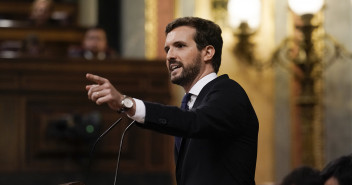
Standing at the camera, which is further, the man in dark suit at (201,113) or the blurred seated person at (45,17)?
the blurred seated person at (45,17)

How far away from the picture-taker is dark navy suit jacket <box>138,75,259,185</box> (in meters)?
2.35

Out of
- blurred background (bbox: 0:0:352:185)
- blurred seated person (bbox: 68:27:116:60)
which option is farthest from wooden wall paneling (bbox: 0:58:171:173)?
blurred seated person (bbox: 68:27:116:60)

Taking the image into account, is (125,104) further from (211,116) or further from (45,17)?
(45,17)

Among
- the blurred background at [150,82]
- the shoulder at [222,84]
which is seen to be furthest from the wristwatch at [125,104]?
the blurred background at [150,82]

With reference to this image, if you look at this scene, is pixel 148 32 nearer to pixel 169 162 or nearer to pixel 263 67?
pixel 263 67

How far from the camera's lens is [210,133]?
2.38m

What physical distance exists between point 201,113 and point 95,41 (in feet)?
16.7

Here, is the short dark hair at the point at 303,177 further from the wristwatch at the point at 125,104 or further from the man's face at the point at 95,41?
the man's face at the point at 95,41

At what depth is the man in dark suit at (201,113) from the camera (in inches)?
91.6

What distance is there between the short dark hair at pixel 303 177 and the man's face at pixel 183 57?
3.42 feet

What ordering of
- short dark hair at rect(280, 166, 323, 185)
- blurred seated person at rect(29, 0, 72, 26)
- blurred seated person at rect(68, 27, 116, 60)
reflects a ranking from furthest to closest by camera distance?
1. blurred seated person at rect(29, 0, 72, 26)
2. blurred seated person at rect(68, 27, 116, 60)
3. short dark hair at rect(280, 166, 323, 185)

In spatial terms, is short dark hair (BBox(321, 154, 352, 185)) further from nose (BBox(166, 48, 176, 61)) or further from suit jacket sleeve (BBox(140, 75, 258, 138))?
nose (BBox(166, 48, 176, 61))

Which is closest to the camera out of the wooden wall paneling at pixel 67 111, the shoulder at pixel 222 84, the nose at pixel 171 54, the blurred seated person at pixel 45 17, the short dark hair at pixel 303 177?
the shoulder at pixel 222 84

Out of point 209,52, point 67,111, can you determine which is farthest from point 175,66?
point 67,111
